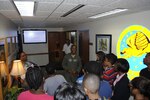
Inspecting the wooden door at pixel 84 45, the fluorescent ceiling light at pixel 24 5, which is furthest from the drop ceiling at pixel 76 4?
the wooden door at pixel 84 45

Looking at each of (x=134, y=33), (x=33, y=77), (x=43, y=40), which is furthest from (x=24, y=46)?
(x=33, y=77)

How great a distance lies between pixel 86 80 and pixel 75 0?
113 centimetres

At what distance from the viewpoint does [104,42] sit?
4613mm

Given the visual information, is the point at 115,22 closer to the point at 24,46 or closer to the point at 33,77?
the point at 33,77

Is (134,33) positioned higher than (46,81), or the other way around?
(134,33)

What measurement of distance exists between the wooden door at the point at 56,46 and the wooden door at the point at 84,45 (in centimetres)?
250

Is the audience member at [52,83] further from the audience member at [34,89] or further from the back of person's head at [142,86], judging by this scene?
the back of person's head at [142,86]

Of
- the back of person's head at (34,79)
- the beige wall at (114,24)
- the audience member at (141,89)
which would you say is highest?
the beige wall at (114,24)

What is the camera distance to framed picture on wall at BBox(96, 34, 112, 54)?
14.3ft

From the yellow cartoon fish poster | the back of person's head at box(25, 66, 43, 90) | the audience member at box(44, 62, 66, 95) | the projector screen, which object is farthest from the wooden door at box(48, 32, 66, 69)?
the back of person's head at box(25, 66, 43, 90)

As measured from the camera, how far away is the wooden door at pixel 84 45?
6.03 m

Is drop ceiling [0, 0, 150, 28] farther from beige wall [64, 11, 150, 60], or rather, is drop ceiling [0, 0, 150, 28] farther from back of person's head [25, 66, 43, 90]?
back of person's head [25, 66, 43, 90]

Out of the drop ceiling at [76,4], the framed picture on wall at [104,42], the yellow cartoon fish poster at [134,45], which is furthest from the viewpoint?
the framed picture on wall at [104,42]

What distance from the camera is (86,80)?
1627 mm
